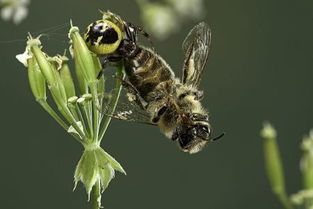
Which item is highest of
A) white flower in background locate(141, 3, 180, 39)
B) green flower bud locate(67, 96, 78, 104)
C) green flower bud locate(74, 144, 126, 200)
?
white flower in background locate(141, 3, 180, 39)

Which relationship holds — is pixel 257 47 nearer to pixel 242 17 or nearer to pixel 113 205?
pixel 242 17

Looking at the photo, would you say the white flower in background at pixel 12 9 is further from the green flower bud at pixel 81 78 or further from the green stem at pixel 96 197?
the green stem at pixel 96 197

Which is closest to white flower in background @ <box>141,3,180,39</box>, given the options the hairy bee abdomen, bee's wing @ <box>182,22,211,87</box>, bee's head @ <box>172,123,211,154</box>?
bee's wing @ <box>182,22,211,87</box>

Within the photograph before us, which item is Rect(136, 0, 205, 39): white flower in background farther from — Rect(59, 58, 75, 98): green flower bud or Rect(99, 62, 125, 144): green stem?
Rect(59, 58, 75, 98): green flower bud

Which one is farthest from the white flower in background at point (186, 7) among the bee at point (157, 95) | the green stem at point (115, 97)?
the green stem at point (115, 97)

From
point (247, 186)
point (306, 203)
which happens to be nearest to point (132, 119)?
Result: point (306, 203)

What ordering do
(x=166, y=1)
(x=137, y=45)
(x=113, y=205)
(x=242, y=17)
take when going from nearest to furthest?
(x=137, y=45) < (x=166, y=1) < (x=113, y=205) < (x=242, y=17)
